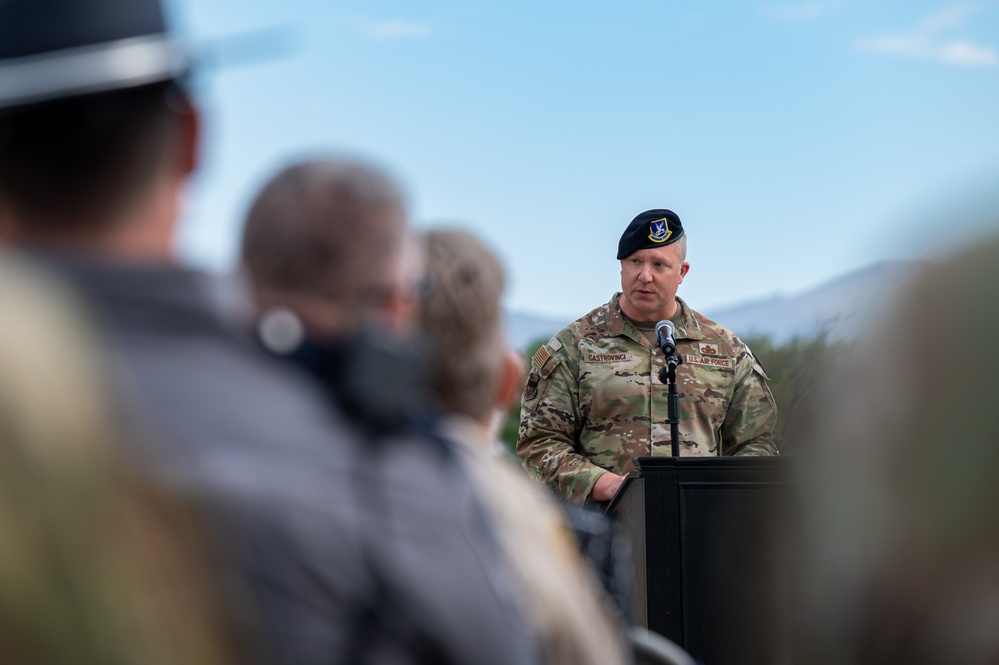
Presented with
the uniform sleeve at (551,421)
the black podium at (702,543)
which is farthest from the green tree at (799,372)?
the uniform sleeve at (551,421)

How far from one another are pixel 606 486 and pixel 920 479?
365cm

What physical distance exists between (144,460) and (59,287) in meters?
0.17

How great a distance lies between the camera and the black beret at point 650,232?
5.00m

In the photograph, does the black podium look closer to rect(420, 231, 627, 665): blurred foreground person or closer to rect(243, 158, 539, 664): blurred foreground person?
rect(420, 231, 627, 665): blurred foreground person

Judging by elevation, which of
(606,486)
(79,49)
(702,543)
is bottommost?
(702,543)

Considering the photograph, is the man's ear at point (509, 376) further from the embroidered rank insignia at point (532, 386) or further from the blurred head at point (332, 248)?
the embroidered rank insignia at point (532, 386)

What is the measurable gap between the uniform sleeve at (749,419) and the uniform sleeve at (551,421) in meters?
0.69

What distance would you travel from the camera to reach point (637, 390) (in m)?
4.79

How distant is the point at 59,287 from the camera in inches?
34.4

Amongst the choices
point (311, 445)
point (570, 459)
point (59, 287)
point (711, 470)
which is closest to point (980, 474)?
point (311, 445)

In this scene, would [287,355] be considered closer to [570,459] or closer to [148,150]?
[148,150]

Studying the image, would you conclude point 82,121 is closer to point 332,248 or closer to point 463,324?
point 332,248

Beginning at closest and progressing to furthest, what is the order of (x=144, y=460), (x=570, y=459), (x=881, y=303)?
(x=144, y=460)
(x=881, y=303)
(x=570, y=459)

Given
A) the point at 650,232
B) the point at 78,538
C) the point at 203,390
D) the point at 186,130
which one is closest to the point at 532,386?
the point at 650,232
